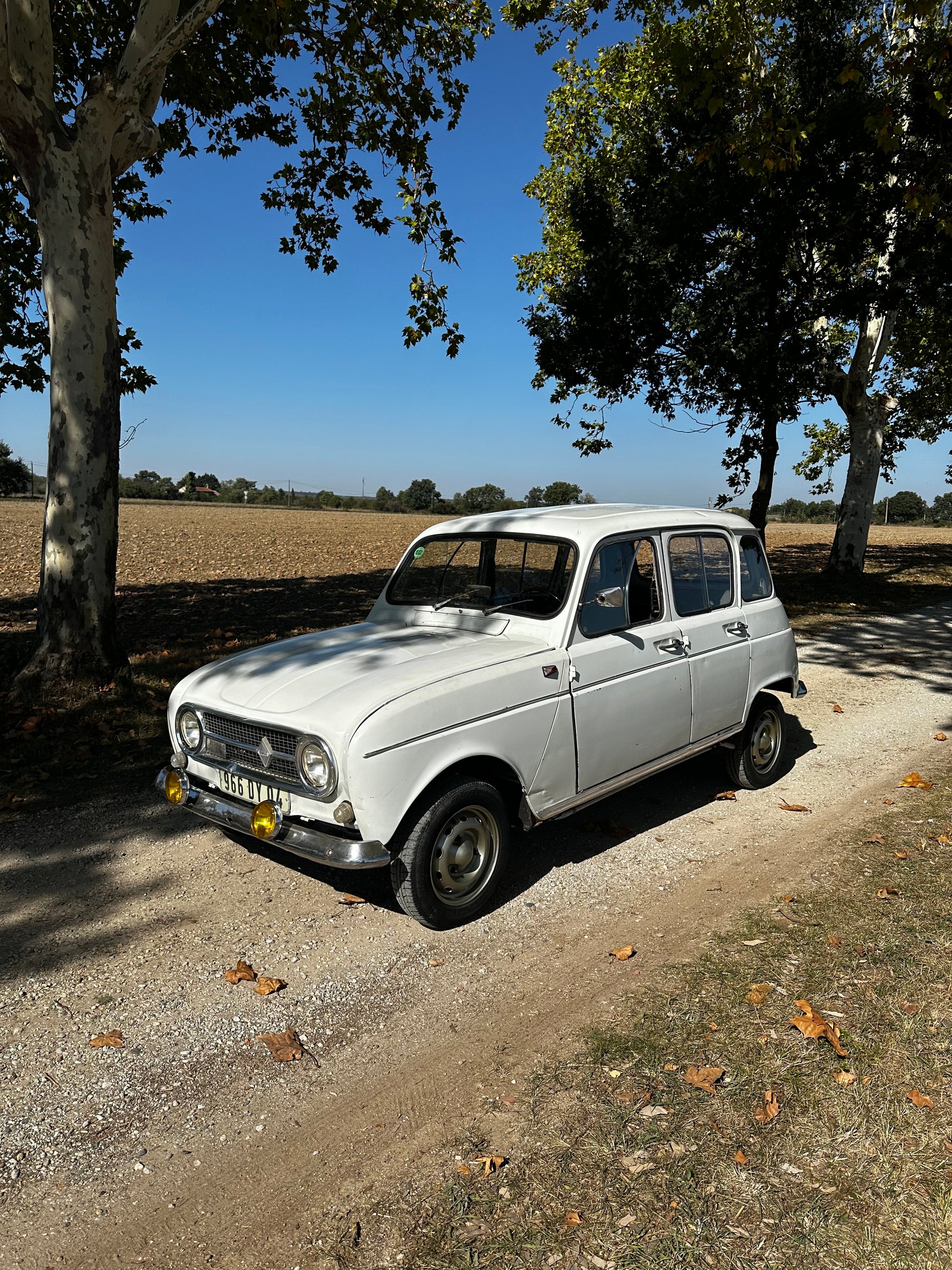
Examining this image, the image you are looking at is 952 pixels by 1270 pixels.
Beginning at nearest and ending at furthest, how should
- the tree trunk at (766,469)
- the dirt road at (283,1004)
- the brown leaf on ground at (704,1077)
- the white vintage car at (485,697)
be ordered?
1. the dirt road at (283,1004)
2. the brown leaf on ground at (704,1077)
3. the white vintage car at (485,697)
4. the tree trunk at (766,469)

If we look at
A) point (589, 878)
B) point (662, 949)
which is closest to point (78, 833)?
point (589, 878)

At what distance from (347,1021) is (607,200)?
48.8 feet

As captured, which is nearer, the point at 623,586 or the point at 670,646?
the point at 623,586

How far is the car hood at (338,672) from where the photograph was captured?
3646 millimetres

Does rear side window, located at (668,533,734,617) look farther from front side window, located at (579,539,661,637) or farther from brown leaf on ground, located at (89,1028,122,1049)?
brown leaf on ground, located at (89,1028,122,1049)

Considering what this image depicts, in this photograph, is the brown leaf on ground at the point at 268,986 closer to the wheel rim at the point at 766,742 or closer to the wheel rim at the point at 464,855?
the wheel rim at the point at 464,855

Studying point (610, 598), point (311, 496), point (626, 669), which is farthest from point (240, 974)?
point (311, 496)

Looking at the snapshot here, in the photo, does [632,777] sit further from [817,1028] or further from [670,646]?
[817,1028]

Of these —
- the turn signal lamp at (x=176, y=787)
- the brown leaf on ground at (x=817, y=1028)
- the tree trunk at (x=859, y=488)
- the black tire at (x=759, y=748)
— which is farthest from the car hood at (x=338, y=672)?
the tree trunk at (x=859, y=488)

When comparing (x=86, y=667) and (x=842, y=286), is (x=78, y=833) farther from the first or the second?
(x=842, y=286)

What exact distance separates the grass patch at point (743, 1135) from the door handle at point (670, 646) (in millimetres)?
1681

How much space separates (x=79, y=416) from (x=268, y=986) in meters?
6.08

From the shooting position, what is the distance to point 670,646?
4895mm

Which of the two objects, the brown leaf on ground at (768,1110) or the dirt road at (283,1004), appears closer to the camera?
the dirt road at (283,1004)
